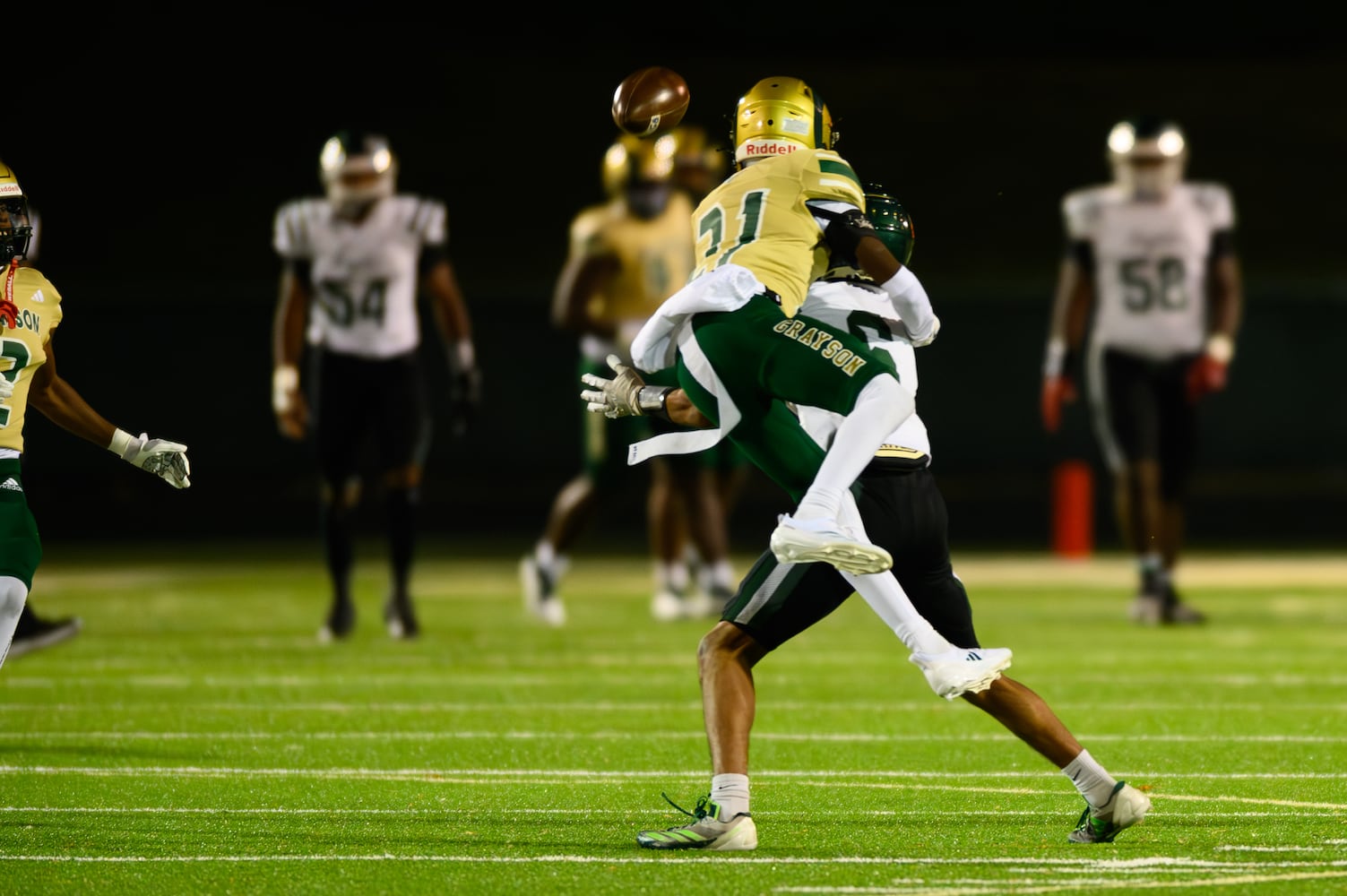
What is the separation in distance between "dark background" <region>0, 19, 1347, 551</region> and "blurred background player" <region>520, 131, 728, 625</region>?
527 cm

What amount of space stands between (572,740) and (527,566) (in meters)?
3.71

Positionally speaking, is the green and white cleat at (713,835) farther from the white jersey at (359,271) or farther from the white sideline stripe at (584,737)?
the white jersey at (359,271)

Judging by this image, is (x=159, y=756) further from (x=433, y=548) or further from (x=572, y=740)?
(x=433, y=548)

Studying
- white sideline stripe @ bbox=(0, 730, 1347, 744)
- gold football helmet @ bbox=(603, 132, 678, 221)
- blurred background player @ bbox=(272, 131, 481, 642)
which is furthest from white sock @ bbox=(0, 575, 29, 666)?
gold football helmet @ bbox=(603, 132, 678, 221)

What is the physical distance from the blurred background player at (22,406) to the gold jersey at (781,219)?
1.30m

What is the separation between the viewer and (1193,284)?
9.70 metres

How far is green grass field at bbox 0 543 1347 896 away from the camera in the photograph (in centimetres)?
403

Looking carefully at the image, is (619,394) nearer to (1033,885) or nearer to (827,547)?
(827,547)

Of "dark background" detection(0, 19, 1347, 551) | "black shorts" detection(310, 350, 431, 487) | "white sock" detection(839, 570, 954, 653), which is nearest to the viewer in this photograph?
"white sock" detection(839, 570, 954, 653)

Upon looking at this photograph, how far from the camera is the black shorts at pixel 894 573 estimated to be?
168 inches

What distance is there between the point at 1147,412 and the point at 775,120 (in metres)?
5.27

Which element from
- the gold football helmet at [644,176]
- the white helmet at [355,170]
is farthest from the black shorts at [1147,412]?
the white helmet at [355,170]

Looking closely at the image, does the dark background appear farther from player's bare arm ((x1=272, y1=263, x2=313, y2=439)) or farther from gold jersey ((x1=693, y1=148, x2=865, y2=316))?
Answer: gold jersey ((x1=693, y1=148, x2=865, y2=316))

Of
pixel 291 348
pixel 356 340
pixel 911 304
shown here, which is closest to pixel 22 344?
pixel 911 304
